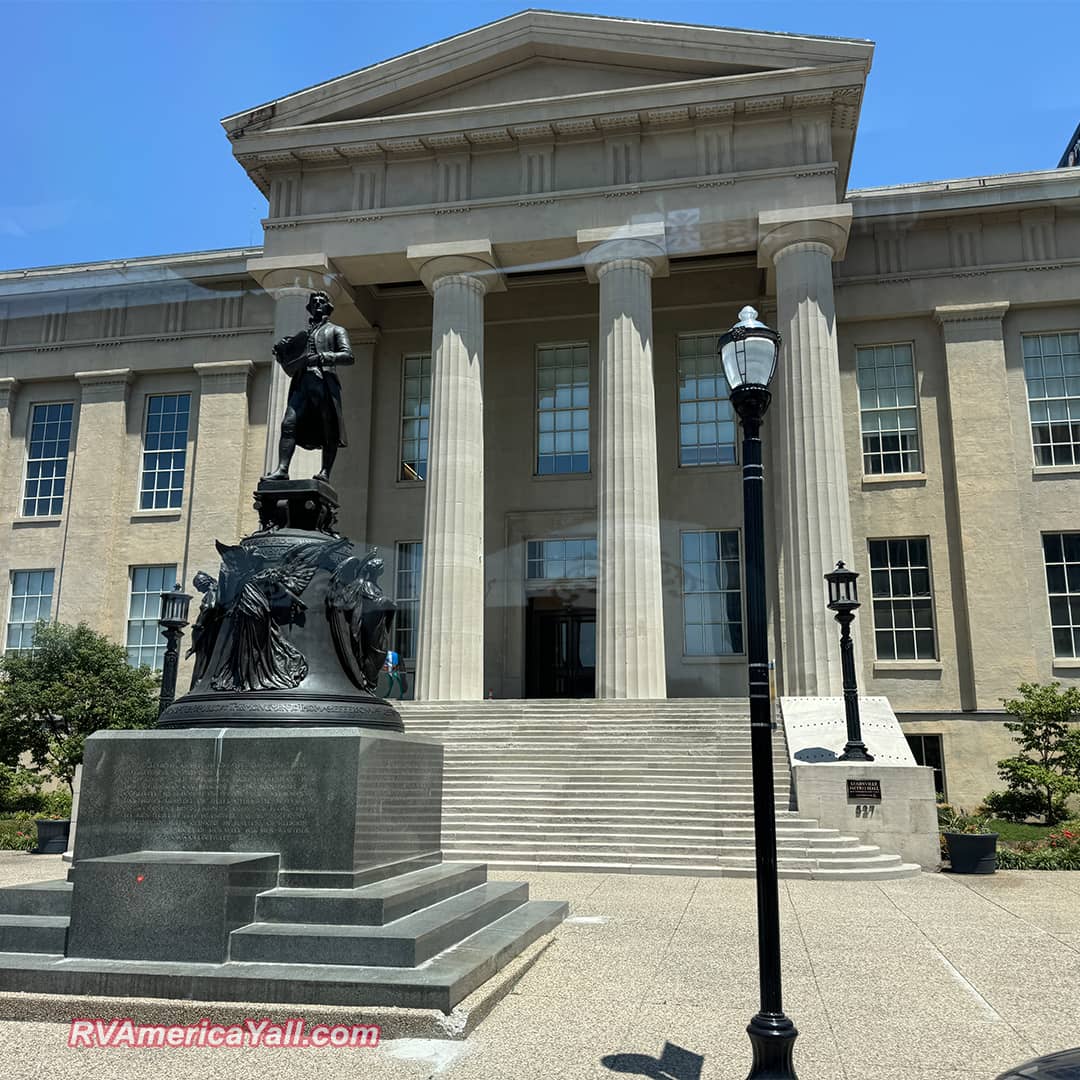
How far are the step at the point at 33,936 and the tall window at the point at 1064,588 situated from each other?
26.3m

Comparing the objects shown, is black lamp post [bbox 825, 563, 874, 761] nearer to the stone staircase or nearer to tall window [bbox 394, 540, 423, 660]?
the stone staircase

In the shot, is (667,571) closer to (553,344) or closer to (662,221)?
(553,344)

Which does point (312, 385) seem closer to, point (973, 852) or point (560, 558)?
point (973, 852)

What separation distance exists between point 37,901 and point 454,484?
18.3m

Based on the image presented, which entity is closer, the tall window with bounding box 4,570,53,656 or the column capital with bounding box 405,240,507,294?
the column capital with bounding box 405,240,507,294

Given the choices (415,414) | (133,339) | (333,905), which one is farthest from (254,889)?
(133,339)

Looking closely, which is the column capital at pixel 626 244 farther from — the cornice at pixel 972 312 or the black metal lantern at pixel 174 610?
the black metal lantern at pixel 174 610

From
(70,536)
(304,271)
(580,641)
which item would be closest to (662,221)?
(304,271)

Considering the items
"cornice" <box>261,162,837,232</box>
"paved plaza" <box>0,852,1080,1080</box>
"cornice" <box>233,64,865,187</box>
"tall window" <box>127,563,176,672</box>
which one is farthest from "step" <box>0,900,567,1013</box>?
"tall window" <box>127,563,176,672</box>

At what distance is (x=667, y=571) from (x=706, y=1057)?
2417cm

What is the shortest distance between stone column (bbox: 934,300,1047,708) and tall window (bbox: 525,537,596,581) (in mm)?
10094

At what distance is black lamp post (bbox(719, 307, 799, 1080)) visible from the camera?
16.7 ft

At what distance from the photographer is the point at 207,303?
110ft

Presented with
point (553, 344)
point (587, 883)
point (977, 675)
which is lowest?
point (587, 883)
